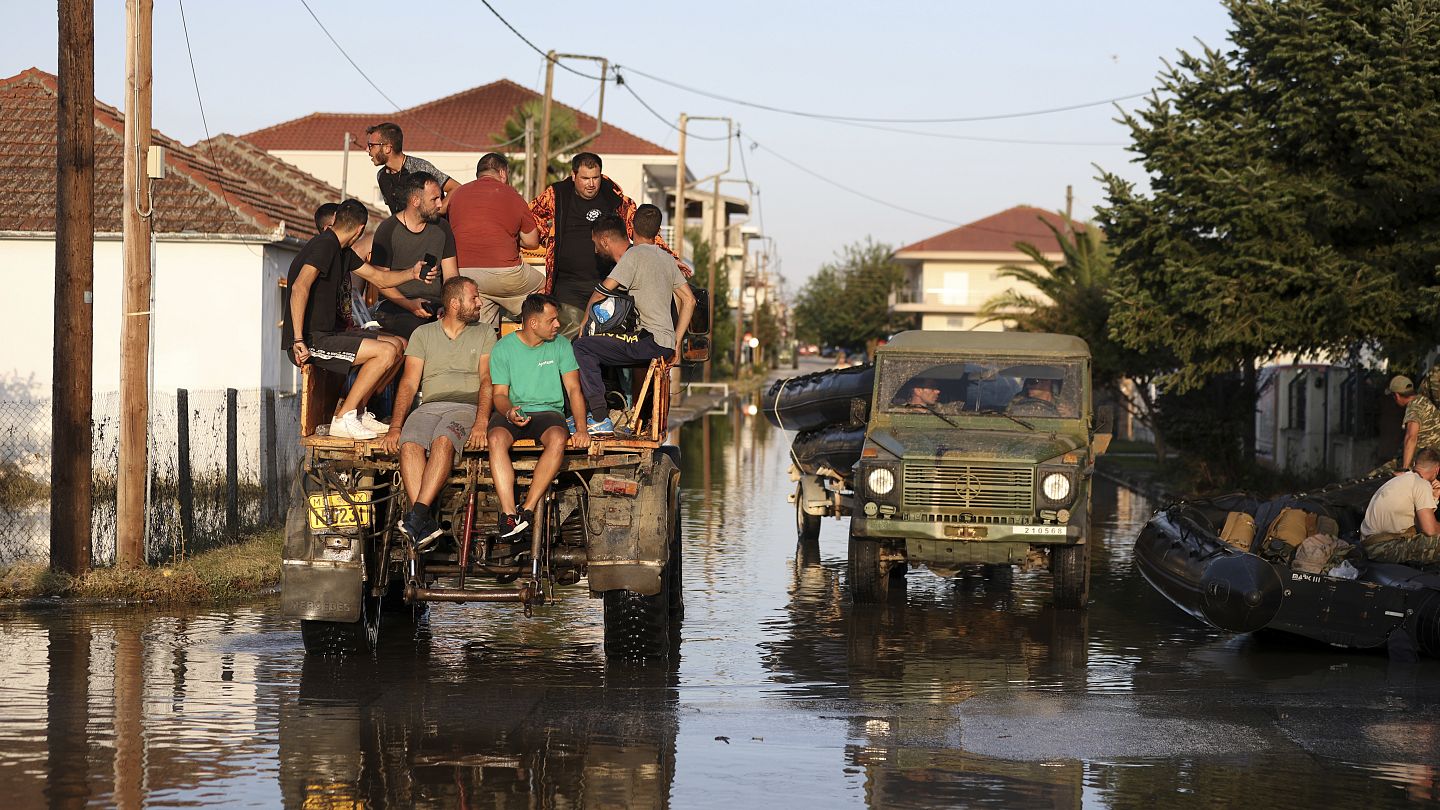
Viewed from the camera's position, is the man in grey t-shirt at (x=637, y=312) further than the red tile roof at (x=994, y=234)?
No

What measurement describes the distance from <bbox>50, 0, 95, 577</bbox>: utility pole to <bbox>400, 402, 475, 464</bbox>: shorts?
4492mm

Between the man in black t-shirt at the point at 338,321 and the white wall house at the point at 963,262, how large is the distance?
85385 mm

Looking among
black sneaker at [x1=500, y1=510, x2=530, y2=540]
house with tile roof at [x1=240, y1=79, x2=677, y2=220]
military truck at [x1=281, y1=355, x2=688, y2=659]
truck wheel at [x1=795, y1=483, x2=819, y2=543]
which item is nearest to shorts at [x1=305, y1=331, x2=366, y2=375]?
military truck at [x1=281, y1=355, x2=688, y2=659]

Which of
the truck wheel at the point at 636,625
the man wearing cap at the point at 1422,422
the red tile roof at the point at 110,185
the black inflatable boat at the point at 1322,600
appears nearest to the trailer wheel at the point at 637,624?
the truck wheel at the point at 636,625

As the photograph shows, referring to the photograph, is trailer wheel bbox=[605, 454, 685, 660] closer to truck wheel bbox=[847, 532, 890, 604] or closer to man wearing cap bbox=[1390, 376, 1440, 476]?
truck wheel bbox=[847, 532, 890, 604]

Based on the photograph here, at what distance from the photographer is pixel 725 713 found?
962 cm

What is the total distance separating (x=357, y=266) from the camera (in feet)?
38.6

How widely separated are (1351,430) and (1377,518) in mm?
13443

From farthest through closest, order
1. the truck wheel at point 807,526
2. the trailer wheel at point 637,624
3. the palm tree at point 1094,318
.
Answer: the palm tree at point 1094,318, the truck wheel at point 807,526, the trailer wheel at point 637,624

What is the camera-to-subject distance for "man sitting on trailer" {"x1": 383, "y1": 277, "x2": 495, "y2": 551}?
10.4 m

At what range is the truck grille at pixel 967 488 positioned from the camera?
1357 cm

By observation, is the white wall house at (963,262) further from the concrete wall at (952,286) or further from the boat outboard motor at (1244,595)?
the boat outboard motor at (1244,595)

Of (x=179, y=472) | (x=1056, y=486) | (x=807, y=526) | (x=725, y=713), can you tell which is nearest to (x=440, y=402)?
(x=725, y=713)

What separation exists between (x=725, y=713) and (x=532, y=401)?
92.1 inches
